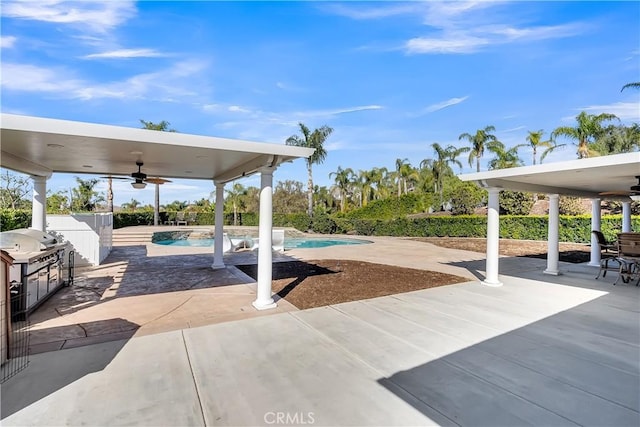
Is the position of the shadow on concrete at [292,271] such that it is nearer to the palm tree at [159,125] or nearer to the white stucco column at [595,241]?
the white stucco column at [595,241]

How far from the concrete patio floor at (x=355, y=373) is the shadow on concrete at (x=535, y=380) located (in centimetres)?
1

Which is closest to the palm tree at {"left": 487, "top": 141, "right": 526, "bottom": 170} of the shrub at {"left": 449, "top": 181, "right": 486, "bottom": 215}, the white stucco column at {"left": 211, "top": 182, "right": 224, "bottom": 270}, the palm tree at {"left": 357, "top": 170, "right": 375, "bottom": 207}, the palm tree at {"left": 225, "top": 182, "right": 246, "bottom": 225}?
the shrub at {"left": 449, "top": 181, "right": 486, "bottom": 215}

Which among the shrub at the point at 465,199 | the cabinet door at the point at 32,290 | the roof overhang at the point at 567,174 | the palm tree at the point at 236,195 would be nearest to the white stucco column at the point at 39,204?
the cabinet door at the point at 32,290

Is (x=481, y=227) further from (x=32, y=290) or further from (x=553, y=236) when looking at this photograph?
(x=32, y=290)

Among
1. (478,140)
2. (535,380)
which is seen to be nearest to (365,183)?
(478,140)

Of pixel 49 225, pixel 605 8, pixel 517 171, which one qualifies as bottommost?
pixel 49 225

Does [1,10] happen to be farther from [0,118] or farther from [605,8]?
[605,8]

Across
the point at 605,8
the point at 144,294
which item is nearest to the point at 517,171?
the point at 605,8

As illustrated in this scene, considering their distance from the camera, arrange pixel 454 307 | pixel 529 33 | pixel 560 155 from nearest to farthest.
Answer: pixel 454 307, pixel 529 33, pixel 560 155

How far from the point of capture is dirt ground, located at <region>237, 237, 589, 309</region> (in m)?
6.15

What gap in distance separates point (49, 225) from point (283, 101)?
12.9 meters

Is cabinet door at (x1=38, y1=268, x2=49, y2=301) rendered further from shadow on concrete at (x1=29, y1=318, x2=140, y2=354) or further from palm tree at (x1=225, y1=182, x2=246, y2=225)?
palm tree at (x1=225, y1=182, x2=246, y2=225)

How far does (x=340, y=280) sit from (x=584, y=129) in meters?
23.0

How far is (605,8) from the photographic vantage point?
8141mm
